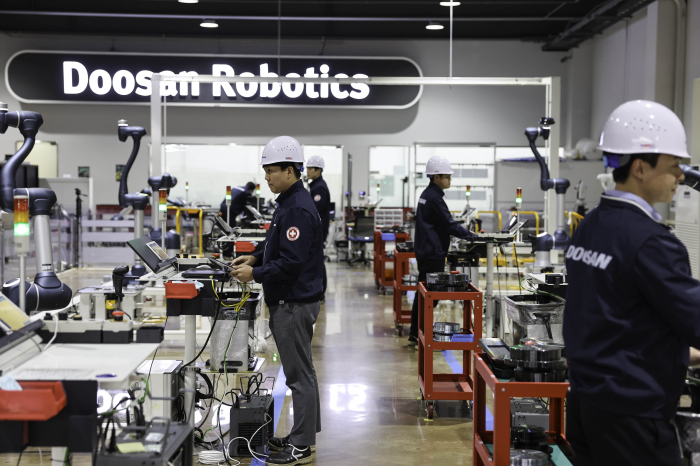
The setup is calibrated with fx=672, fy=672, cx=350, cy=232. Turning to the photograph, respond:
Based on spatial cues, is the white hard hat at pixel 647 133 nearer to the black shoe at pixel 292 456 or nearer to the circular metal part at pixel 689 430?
the circular metal part at pixel 689 430

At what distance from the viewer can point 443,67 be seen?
1502cm

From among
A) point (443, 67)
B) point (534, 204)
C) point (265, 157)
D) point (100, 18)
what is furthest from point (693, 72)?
point (100, 18)

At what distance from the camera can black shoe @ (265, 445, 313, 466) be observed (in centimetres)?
369

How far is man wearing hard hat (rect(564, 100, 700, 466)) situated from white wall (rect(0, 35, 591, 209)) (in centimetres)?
1316

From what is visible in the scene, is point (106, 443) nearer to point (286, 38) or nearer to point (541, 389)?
point (541, 389)

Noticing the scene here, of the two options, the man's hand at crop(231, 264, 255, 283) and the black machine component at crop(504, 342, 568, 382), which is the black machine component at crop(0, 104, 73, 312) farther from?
the black machine component at crop(504, 342, 568, 382)

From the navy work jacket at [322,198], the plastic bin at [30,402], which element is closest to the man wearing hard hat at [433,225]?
the navy work jacket at [322,198]

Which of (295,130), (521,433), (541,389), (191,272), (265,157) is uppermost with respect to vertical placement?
(295,130)

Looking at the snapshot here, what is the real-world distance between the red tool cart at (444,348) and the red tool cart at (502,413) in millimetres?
1271

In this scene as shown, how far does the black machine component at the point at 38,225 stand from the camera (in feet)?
14.5

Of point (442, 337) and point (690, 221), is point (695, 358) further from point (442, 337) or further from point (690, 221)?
point (690, 221)

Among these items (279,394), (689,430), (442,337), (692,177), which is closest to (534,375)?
(689,430)

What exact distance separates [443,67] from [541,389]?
43.2 feet

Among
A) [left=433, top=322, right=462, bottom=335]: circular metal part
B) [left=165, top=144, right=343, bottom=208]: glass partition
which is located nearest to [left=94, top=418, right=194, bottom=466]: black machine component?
[left=433, top=322, right=462, bottom=335]: circular metal part
